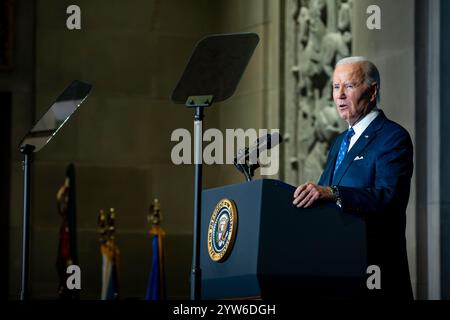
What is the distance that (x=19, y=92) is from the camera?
30.1 feet

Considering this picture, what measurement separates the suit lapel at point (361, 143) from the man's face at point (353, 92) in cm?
7

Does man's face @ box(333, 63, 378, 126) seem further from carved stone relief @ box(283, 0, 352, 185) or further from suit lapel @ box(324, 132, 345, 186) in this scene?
carved stone relief @ box(283, 0, 352, 185)

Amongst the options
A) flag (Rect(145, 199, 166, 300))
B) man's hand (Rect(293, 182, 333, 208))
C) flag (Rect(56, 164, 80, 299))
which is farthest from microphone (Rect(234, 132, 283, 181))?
flag (Rect(56, 164, 80, 299))

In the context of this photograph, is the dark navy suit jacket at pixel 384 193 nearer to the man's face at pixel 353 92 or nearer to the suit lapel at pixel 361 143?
the suit lapel at pixel 361 143

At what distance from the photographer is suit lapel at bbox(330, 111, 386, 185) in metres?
4.02

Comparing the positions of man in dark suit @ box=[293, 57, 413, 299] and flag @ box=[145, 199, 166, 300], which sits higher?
man in dark suit @ box=[293, 57, 413, 299]

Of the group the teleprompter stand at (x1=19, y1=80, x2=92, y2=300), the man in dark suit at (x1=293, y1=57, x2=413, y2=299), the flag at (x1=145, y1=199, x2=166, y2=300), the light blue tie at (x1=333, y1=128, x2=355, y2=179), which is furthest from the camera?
the flag at (x1=145, y1=199, x2=166, y2=300)

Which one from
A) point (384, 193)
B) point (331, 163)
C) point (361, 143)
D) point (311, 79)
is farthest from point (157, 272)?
point (384, 193)

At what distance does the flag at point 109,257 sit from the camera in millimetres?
8273

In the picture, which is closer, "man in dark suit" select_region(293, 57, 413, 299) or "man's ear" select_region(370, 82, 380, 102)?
"man in dark suit" select_region(293, 57, 413, 299)

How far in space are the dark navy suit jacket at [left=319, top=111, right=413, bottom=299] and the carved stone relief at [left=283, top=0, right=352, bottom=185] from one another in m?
3.41

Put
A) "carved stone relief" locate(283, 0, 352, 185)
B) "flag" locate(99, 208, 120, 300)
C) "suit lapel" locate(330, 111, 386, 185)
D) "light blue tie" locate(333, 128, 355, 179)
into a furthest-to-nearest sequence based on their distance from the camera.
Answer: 1. "flag" locate(99, 208, 120, 300)
2. "carved stone relief" locate(283, 0, 352, 185)
3. "light blue tie" locate(333, 128, 355, 179)
4. "suit lapel" locate(330, 111, 386, 185)

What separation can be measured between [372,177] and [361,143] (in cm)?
15
